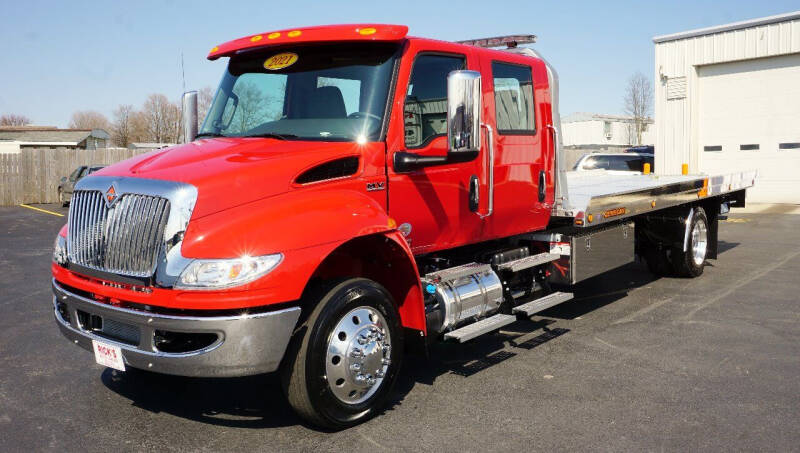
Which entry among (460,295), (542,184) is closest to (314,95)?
(460,295)

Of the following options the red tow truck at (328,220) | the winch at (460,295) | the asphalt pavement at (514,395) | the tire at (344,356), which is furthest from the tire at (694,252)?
the tire at (344,356)

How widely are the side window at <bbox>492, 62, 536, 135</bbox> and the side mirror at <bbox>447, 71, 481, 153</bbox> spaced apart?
42.5 inches

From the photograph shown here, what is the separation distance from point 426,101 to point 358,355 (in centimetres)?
189

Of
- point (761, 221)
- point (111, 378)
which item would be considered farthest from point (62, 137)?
point (111, 378)

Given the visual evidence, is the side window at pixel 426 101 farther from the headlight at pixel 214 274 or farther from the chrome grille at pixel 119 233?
the chrome grille at pixel 119 233

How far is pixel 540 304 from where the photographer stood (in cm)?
618

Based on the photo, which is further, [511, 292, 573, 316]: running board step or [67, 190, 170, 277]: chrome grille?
[511, 292, 573, 316]: running board step

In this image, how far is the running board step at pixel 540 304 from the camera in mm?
5961

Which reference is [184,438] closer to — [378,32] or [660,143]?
[378,32]

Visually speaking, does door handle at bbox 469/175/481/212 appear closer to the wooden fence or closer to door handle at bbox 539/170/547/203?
door handle at bbox 539/170/547/203

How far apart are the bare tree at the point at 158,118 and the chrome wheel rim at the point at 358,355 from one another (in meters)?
92.4

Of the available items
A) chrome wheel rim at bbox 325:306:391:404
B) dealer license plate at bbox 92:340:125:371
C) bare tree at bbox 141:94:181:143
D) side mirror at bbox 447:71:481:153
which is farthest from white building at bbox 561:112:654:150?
dealer license plate at bbox 92:340:125:371

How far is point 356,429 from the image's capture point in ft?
14.7

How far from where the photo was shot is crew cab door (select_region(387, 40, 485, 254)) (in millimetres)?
4910
